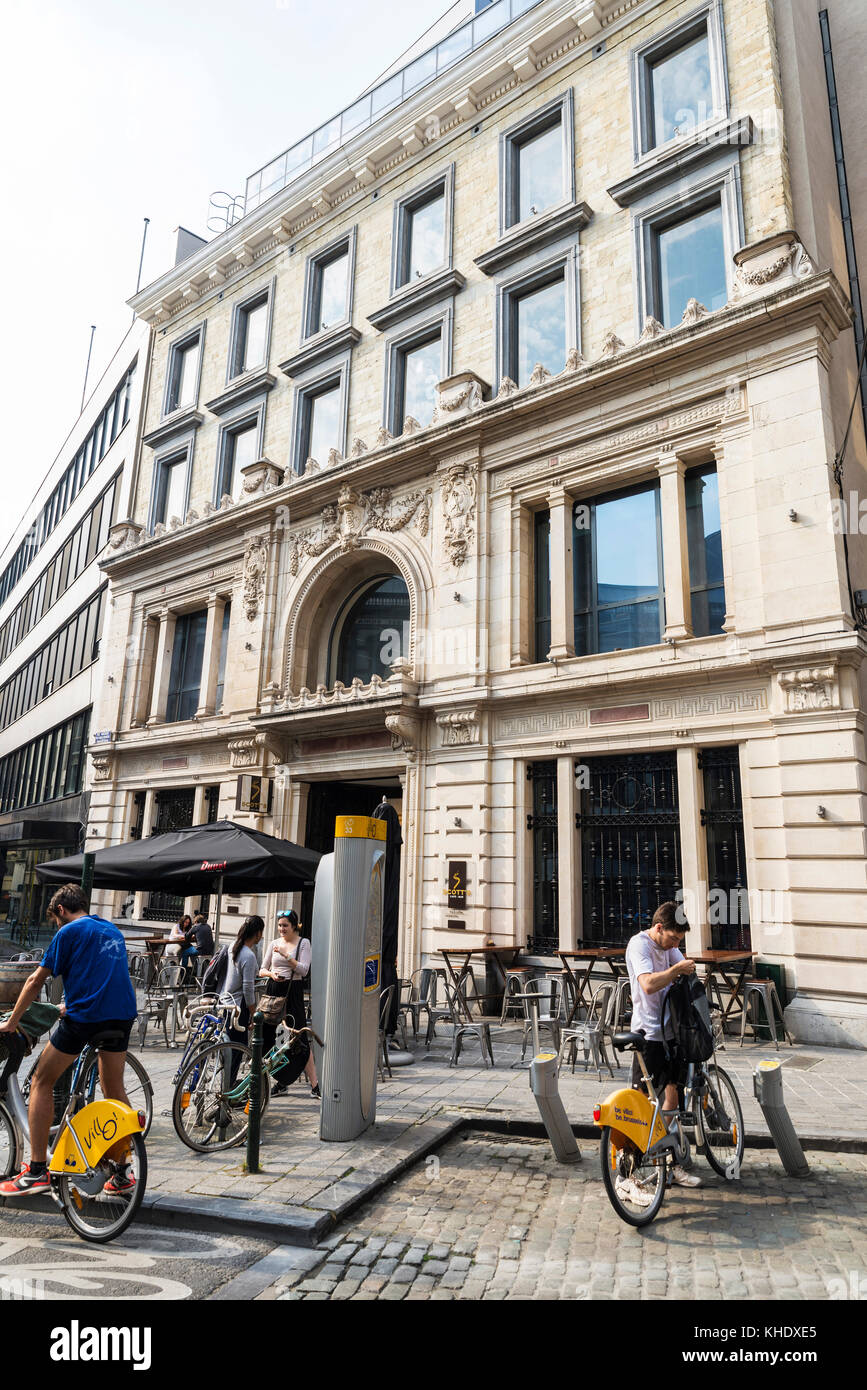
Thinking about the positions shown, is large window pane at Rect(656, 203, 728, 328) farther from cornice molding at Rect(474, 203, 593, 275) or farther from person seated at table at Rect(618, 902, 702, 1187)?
person seated at table at Rect(618, 902, 702, 1187)

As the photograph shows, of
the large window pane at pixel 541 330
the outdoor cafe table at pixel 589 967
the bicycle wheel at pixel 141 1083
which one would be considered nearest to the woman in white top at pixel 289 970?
the bicycle wheel at pixel 141 1083

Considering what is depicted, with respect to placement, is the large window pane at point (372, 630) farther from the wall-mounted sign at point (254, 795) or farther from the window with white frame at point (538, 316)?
the window with white frame at point (538, 316)

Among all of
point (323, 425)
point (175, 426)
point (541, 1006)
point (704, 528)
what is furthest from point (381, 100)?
point (541, 1006)

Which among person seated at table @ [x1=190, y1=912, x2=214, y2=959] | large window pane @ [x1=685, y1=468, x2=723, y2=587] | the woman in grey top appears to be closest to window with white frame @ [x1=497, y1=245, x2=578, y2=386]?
large window pane @ [x1=685, y1=468, x2=723, y2=587]

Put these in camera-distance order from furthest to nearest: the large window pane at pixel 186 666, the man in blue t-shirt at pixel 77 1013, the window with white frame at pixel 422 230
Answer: the large window pane at pixel 186 666
the window with white frame at pixel 422 230
the man in blue t-shirt at pixel 77 1013

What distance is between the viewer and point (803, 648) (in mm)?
11883

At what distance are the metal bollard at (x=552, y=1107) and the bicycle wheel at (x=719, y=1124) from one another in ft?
3.22

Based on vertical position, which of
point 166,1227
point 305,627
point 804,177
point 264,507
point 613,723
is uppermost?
point 804,177

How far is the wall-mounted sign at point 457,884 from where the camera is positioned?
15.0 metres

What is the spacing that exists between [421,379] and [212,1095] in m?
16.7

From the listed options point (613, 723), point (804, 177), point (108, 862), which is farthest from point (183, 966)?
point (804, 177)
